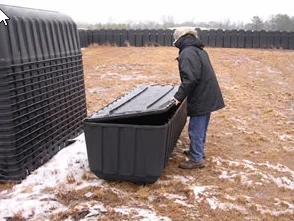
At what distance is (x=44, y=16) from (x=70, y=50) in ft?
2.90

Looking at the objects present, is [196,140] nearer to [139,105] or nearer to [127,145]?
[139,105]

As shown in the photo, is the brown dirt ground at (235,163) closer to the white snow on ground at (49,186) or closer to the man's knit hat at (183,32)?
the white snow on ground at (49,186)

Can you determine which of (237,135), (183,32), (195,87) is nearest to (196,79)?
(195,87)

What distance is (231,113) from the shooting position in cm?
862

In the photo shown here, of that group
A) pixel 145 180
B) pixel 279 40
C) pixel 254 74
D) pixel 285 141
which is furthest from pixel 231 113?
pixel 279 40

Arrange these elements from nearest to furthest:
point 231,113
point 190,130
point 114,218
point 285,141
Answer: point 114,218
point 190,130
point 285,141
point 231,113

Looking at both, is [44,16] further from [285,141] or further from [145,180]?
[285,141]

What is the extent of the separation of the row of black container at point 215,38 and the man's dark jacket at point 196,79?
65.8ft

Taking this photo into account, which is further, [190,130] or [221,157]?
[221,157]

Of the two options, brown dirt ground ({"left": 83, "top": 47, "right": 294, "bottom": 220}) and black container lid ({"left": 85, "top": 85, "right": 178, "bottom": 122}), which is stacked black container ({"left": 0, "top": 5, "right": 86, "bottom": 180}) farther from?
brown dirt ground ({"left": 83, "top": 47, "right": 294, "bottom": 220})

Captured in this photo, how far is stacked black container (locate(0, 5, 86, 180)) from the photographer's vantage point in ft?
14.9

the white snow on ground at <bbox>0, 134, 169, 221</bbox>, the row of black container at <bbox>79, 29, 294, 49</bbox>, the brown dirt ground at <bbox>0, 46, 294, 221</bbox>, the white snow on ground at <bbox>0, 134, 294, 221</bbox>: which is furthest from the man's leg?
the row of black container at <bbox>79, 29, 294, 49</bbox>

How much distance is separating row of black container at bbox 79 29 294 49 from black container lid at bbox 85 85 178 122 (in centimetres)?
1891

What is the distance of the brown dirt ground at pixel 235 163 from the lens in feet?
14.0
